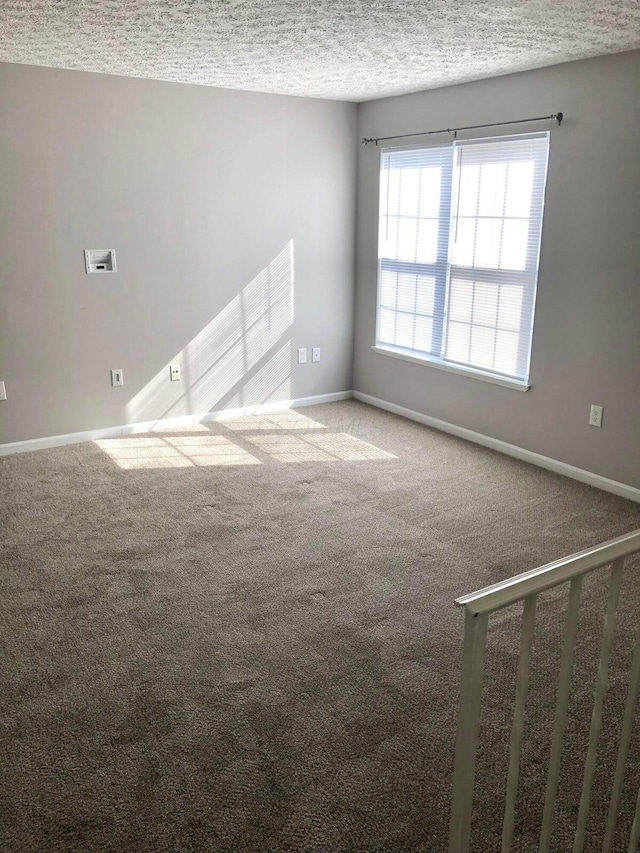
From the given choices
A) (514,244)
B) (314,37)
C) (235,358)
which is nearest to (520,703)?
(314,37)

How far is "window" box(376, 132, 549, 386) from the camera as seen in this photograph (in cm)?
423

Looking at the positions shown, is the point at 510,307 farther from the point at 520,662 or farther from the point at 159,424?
the point at 520,662

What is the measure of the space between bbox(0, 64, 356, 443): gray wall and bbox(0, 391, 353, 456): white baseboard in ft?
0.18

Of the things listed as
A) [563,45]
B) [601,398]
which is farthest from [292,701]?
[563,45]

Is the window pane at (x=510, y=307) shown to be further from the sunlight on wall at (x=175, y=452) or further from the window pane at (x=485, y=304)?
the sunlight on wall at (x=175, y=452)

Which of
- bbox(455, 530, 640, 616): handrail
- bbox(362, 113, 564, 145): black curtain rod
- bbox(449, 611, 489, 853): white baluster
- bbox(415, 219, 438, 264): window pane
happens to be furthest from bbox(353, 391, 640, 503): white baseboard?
bbox(449, 611, 489, 853): white baluster

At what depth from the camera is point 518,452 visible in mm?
4523

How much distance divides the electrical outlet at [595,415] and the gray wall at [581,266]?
3cm

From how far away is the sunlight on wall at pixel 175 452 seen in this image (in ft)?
14.5

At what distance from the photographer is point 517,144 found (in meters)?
4.15

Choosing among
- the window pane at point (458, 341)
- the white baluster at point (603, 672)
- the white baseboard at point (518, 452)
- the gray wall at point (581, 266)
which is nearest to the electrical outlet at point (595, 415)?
the gray wall at point (581, 266)

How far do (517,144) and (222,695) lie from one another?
356cm

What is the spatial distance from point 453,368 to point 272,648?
290 cm

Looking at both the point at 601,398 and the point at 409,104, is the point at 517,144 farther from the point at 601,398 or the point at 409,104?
the point at 601,398
